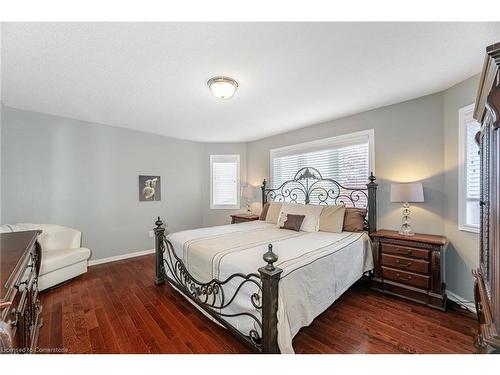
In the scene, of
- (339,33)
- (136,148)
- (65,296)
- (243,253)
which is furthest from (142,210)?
(339,33)

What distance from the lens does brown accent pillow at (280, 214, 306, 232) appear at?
→ 10.3ft

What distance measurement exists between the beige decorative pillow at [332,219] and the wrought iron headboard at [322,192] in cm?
41

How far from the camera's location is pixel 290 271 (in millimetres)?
1632

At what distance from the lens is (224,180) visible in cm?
529

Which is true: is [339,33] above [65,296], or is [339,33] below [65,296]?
above

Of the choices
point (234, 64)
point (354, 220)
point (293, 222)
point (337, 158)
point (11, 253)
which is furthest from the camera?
point (337, 158)

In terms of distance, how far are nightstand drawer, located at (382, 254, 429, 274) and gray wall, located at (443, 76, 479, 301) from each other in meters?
0.42

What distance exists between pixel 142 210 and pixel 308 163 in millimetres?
3461

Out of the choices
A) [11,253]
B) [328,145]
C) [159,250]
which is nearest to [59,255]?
[159,250]

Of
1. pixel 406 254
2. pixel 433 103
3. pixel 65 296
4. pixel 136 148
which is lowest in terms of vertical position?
pixel 65 296

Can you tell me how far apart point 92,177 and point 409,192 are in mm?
4853

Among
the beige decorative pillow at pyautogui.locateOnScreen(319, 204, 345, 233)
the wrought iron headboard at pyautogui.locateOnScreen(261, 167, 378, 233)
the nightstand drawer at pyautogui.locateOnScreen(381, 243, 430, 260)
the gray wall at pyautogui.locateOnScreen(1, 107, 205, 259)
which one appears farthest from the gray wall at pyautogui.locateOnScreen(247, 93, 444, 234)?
the gray wall at pyautogui.locateOnScreen(1, 107, 205, 259)

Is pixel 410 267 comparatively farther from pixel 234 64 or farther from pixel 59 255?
pixel 59 255
